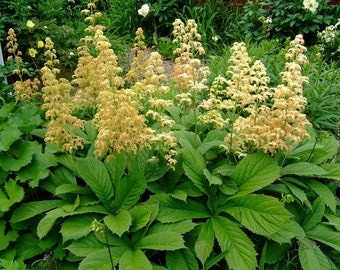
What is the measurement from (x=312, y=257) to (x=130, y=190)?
1157 mm

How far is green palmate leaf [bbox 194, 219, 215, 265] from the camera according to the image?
241 cm

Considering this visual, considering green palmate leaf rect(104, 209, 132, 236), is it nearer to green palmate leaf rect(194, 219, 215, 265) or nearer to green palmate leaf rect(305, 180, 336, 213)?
green palmate leaf rect(194, 219, 215, 265)

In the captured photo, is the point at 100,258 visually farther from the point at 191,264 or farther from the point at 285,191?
the point at 285,191

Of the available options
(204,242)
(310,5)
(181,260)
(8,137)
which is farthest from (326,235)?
(310,5)

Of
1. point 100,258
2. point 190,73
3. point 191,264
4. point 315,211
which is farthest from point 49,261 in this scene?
point 315,211

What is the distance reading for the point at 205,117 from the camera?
2.85 meters

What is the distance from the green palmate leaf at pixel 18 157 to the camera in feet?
8.96

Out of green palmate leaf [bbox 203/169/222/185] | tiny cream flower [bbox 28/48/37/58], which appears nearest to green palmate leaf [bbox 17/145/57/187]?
green palmate leaf [bbox 203/169/222/185]

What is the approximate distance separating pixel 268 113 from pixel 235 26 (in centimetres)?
427

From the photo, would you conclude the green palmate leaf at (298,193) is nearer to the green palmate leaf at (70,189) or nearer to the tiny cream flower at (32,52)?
the green palmate leaf at (70,189)

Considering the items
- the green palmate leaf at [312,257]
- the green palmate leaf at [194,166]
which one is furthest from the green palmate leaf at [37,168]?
the green palmate leaf at [312,257]

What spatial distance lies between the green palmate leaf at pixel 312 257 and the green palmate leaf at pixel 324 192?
301mm

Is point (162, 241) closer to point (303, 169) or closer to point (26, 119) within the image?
point (303, 169)

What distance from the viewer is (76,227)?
255 centimetres
